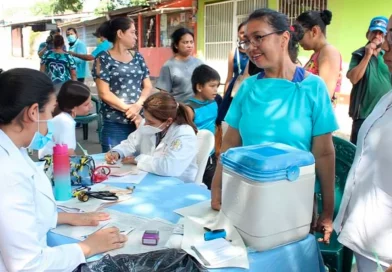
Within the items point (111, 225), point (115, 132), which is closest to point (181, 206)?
point (111, 225)

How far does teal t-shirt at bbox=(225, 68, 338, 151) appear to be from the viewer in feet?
5.66

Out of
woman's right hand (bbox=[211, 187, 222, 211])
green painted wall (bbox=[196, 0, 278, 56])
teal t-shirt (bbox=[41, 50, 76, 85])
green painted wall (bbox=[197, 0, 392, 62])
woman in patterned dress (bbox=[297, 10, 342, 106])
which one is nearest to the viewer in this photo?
woman's right hand (bbox=[211, 187, 222, 211])

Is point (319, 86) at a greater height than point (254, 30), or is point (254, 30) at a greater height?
point (254, 30)

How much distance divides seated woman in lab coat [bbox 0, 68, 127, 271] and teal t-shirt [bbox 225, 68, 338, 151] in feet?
2.37

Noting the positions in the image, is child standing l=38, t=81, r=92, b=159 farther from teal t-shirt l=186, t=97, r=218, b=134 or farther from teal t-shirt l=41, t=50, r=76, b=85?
teal t-shirt l=41, t=50, r=76, b=85

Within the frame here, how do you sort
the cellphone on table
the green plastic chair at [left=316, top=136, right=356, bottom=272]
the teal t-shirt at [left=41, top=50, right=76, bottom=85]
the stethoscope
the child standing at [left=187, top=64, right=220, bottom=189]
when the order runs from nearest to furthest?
the cellphone on table → the stethoscope → the green plastic chair at [left=316, top=136, right=356, bottom=272] → the child standing at [left=187, top=64, right=220, bottom=189] → the teal t-shirt at [left=41, top=50, right=76, bottom=85]

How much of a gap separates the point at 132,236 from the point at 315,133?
84 cm

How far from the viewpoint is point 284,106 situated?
1737mm

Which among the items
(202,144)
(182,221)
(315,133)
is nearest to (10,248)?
(182,221)

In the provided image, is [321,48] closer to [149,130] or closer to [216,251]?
[149,130]

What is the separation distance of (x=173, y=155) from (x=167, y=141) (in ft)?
0.60

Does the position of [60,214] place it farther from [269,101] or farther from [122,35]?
→ [122,35]

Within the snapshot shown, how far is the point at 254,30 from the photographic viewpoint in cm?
175

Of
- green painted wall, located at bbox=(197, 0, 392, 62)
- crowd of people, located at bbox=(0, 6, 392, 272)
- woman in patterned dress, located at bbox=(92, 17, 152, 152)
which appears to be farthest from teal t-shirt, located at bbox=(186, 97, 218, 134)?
green painted wall, located at bbox=(197, 0, 392, 62)
